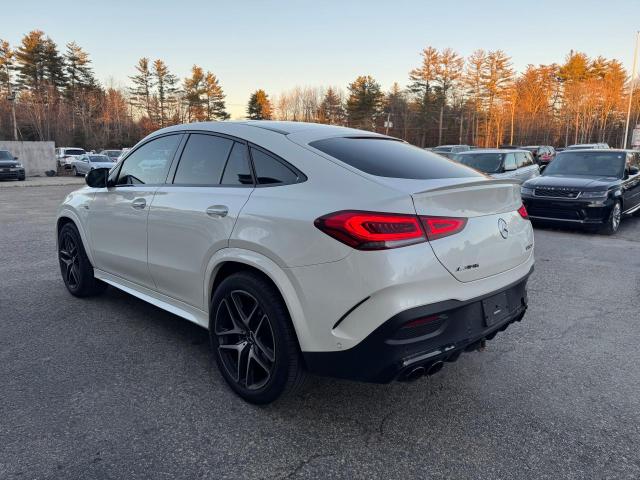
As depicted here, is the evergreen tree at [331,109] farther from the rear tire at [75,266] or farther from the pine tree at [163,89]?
the rear tire at [75,266]

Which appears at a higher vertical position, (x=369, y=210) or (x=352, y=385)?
(x=369, y=210)

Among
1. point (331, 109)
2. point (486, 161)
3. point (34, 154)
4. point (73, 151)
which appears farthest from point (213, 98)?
point (486, 161)

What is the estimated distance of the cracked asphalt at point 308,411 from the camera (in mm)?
2232

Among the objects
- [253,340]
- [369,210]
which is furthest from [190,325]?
[369,210]

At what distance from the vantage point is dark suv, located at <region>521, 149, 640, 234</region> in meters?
9.02

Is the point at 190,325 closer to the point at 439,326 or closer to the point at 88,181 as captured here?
the point at 88,181

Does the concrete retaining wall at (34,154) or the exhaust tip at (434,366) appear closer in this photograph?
the exhaust tip at (434,366)

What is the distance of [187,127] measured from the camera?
356 cm

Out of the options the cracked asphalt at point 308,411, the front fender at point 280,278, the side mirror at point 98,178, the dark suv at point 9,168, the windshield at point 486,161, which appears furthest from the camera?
the dark suv at point 9,168

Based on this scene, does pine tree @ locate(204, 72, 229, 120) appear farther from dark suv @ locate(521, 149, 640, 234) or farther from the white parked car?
dark suv @ locate(521, 149, 640, 234)

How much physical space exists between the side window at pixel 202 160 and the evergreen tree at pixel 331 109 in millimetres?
71107

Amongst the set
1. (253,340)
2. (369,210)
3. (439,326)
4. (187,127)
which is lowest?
(253,340)

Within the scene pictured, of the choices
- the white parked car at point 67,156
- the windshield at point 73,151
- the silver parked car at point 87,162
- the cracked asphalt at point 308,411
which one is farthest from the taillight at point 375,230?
the windshield at point 73,151

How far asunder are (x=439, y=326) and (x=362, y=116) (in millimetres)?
67951
